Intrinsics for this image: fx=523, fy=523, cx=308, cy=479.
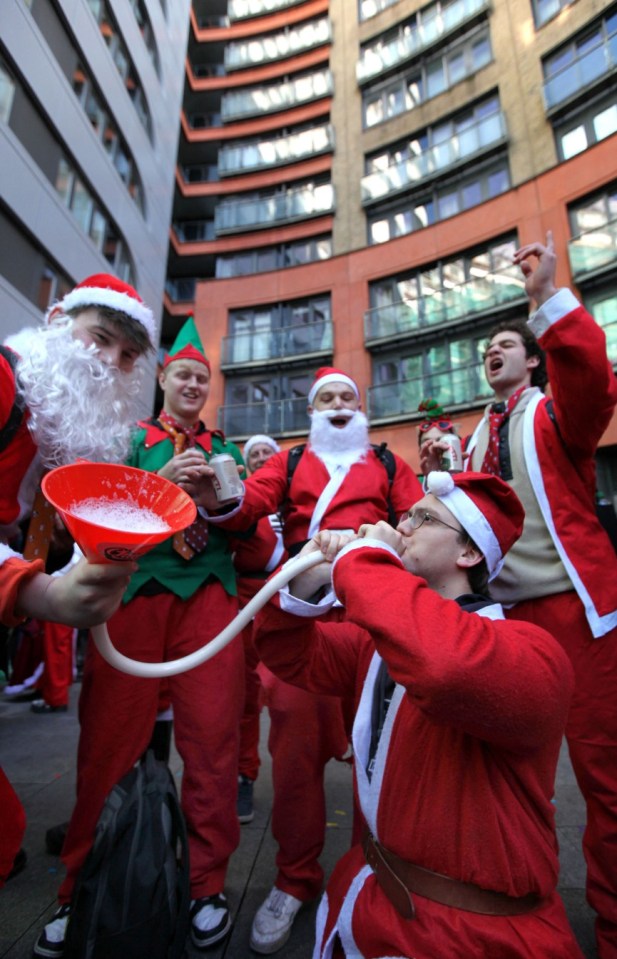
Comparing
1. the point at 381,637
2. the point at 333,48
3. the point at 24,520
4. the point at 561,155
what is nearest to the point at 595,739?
the point at 381,637

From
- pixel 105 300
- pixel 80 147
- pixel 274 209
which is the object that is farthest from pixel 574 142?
pixel 105 300

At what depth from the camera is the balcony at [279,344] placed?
53.8 feet

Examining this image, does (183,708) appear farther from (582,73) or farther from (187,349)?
(582,73)

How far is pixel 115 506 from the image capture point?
1206 millimetres

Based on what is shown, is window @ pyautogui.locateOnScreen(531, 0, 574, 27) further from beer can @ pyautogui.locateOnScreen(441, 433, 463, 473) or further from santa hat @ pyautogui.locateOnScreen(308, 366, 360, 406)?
beer can @ pyautogui.locateOnScreen(441, 433, 463, 473)

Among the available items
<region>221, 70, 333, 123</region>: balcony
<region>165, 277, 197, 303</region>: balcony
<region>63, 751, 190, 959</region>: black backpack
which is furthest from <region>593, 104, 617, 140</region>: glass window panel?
<region>63, 751, 190, 959</region>: black backpack

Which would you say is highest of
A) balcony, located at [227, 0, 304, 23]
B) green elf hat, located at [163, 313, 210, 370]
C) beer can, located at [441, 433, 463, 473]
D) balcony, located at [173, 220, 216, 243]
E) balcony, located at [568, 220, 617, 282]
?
balcony, located at [227, 0, 304, 23]

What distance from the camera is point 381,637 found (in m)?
1.05

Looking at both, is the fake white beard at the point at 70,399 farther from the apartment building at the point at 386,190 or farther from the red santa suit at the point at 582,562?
the apartment building at the point at 386,190

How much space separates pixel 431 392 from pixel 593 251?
15.7 feet

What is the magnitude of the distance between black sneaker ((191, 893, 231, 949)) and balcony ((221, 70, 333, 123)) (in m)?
22.2

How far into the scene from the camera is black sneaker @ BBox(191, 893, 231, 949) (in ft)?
5.62

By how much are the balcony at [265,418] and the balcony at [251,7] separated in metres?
16.3

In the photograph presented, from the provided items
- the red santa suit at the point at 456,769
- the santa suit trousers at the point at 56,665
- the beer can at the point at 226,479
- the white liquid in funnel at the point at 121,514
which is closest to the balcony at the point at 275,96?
the santa suit trousers at the point at 56,665
